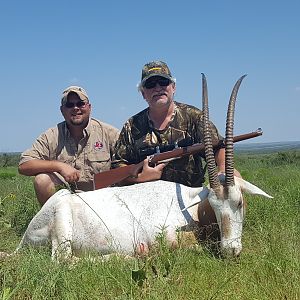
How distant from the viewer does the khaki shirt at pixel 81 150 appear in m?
6.95

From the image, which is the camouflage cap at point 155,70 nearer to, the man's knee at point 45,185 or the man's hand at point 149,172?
the man's hand at point 149,172

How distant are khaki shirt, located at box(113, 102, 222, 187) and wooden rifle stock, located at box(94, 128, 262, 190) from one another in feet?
0.93

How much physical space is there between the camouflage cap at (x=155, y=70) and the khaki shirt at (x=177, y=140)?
441mm

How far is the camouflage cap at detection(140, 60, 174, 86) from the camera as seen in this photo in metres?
6.08

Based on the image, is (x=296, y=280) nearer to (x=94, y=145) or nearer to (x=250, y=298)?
(x=250, y=298)

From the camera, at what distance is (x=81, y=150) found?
7.05 meters

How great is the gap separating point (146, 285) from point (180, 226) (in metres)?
1.37

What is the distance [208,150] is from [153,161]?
1.25 metres

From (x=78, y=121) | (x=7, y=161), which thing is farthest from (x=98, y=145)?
(x=7, y=161)

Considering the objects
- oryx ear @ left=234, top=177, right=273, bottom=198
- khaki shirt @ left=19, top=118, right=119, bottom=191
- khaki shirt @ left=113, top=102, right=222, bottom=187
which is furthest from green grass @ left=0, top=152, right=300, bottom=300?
khaki shirt @ left=19, top=118, right=119, bottom=191

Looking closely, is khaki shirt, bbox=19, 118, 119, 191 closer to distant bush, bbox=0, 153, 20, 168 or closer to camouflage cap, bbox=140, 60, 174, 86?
→ camouflage cap, bbox=140, 60, 174, 86

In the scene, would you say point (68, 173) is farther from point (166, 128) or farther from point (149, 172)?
point (166, 128)

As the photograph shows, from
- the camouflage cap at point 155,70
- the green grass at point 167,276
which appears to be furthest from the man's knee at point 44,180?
the green grass at point 167,276

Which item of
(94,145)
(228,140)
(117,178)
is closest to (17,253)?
(117,178)
